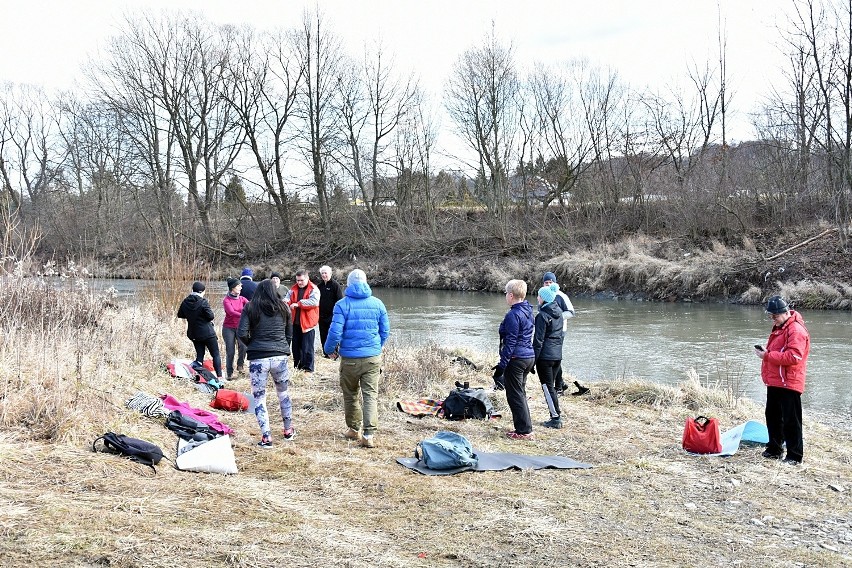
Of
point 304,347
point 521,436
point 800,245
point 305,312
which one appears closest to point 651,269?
point 800,245

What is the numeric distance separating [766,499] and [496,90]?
33.1 metres

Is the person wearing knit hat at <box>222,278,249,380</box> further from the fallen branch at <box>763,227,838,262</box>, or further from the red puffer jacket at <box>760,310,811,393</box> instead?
the fallen branch at <box>763,227,838,262</box>

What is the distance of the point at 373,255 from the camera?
38.0 m

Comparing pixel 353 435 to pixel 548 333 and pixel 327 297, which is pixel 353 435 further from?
pixel 327 297

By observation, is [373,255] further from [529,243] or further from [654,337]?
[654,337]

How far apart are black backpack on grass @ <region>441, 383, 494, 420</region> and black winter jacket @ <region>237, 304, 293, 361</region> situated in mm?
2446

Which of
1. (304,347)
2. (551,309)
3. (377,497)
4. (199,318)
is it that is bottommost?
(377,497)

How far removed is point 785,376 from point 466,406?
137 inches

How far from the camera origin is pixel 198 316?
1042 centimetres

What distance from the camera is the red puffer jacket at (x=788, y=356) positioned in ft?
21.9

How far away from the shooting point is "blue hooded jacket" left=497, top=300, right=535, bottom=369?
750cm

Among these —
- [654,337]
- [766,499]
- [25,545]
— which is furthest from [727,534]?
[654,337]

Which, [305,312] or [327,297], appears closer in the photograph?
[305,312]

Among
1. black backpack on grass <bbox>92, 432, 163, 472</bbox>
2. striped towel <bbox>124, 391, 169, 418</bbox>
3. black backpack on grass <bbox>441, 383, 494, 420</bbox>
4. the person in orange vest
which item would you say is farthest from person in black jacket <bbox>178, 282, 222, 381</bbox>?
black backpack on grass <bbox>92, 432, 163, 472</bbox>
